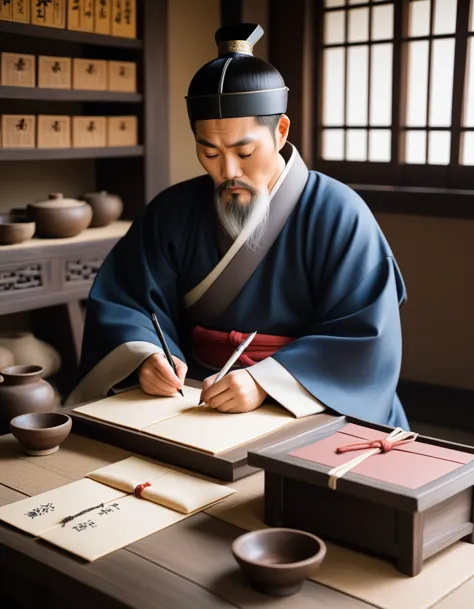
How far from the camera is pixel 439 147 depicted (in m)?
4.86

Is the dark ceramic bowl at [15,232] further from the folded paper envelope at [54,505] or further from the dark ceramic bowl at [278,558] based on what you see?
the dark ceramic bowl at [278,558]

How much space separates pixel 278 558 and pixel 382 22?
13.2ft

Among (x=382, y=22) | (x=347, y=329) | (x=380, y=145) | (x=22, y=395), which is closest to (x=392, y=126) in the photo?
(x=380, y=145)

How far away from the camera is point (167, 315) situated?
2.84 m

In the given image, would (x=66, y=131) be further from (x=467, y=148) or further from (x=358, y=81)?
(x=467, y=148)

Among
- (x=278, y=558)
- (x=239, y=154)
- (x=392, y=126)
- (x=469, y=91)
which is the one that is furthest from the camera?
(x=392, y=126)

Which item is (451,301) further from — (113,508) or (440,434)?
(113,508)

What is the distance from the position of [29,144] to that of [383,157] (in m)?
1.99

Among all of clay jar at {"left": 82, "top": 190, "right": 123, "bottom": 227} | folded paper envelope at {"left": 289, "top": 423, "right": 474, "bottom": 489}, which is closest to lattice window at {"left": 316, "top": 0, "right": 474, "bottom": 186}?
clay jar at {"left": 82, "top": 190, "right": 123, "bottom": 227}

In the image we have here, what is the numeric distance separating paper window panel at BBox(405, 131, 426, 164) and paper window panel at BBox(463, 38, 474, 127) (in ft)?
0.92

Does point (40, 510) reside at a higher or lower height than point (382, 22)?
lower

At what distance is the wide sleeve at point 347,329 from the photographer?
236 cm

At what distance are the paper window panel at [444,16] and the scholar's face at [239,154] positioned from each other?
7.82 feet

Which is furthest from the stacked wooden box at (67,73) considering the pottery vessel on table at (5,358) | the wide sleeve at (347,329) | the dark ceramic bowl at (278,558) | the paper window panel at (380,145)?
the dark ceramic bowl at (278,558)
